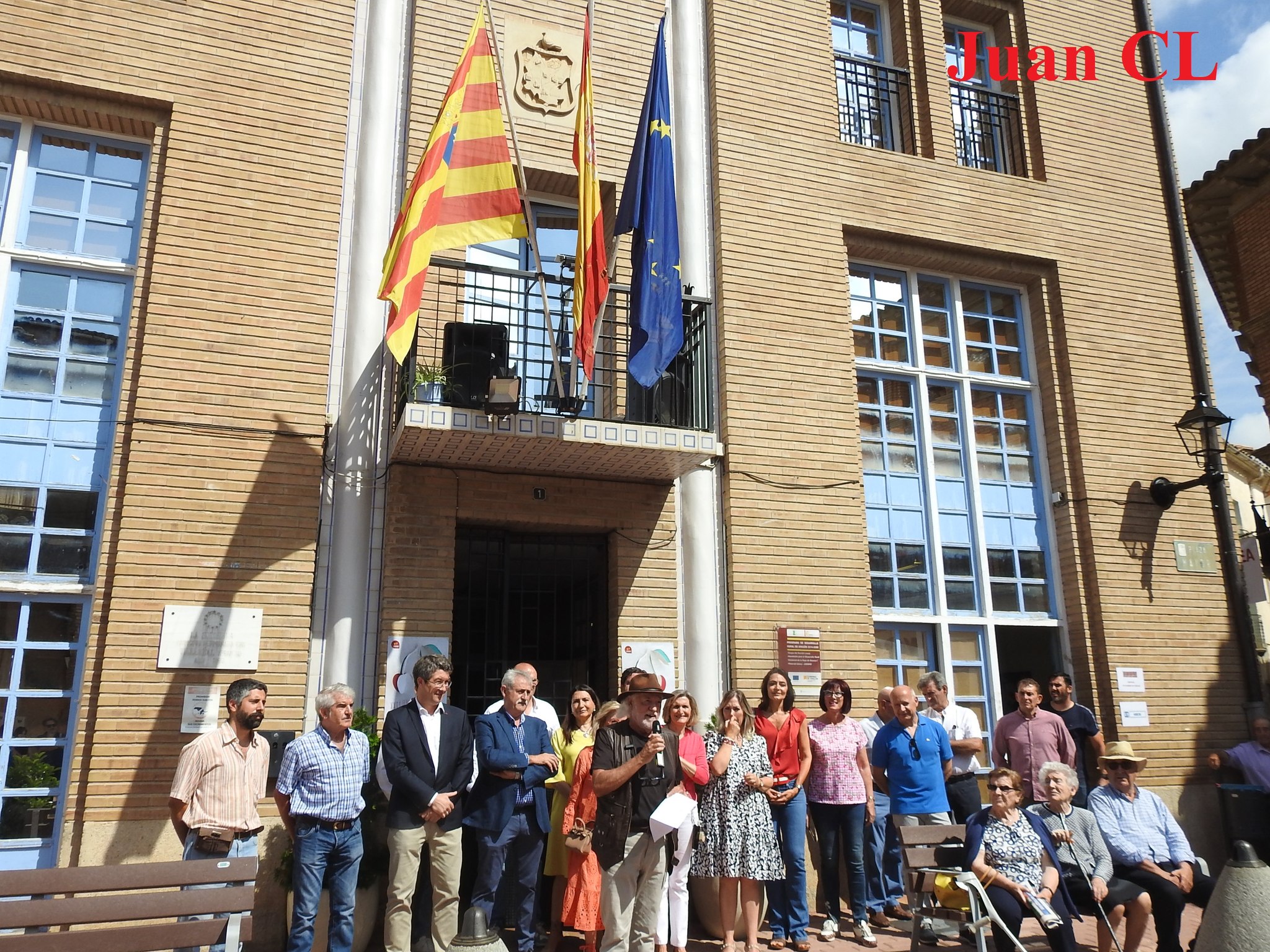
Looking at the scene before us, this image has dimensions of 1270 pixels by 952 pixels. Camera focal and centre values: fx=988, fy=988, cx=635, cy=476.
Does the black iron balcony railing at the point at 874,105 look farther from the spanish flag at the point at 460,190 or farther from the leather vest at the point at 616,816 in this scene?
the leather vest at the point at 616,816

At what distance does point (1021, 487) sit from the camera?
33.1 feet

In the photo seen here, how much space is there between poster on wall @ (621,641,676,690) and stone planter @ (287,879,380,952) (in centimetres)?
252

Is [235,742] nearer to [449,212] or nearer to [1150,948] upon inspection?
[449,212]

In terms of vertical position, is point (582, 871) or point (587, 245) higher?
point (587, 245)

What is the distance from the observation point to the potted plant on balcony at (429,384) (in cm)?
727

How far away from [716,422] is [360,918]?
14.3ft

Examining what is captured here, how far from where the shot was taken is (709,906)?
6.70 meters

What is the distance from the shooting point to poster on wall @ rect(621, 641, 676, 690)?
790cm

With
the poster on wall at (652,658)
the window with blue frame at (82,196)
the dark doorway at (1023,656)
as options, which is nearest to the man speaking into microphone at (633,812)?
the poster on wall at (652,658)

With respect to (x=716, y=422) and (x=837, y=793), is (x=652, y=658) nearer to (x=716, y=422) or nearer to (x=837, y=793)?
(x=837, y=793)

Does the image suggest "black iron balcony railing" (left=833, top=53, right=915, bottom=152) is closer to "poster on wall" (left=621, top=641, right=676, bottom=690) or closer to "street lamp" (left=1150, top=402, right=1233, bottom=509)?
"street lamp" (left=1150, top=402, right=1233, bottom=509)

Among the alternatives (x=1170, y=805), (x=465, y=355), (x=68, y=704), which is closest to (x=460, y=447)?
(x=465, y=355)

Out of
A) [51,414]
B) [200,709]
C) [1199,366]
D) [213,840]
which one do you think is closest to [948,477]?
[1199,366]

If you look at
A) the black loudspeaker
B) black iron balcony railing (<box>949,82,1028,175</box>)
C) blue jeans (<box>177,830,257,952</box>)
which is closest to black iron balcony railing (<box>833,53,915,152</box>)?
black iron balcony railing (<box>949,82,1028,175</box>)
